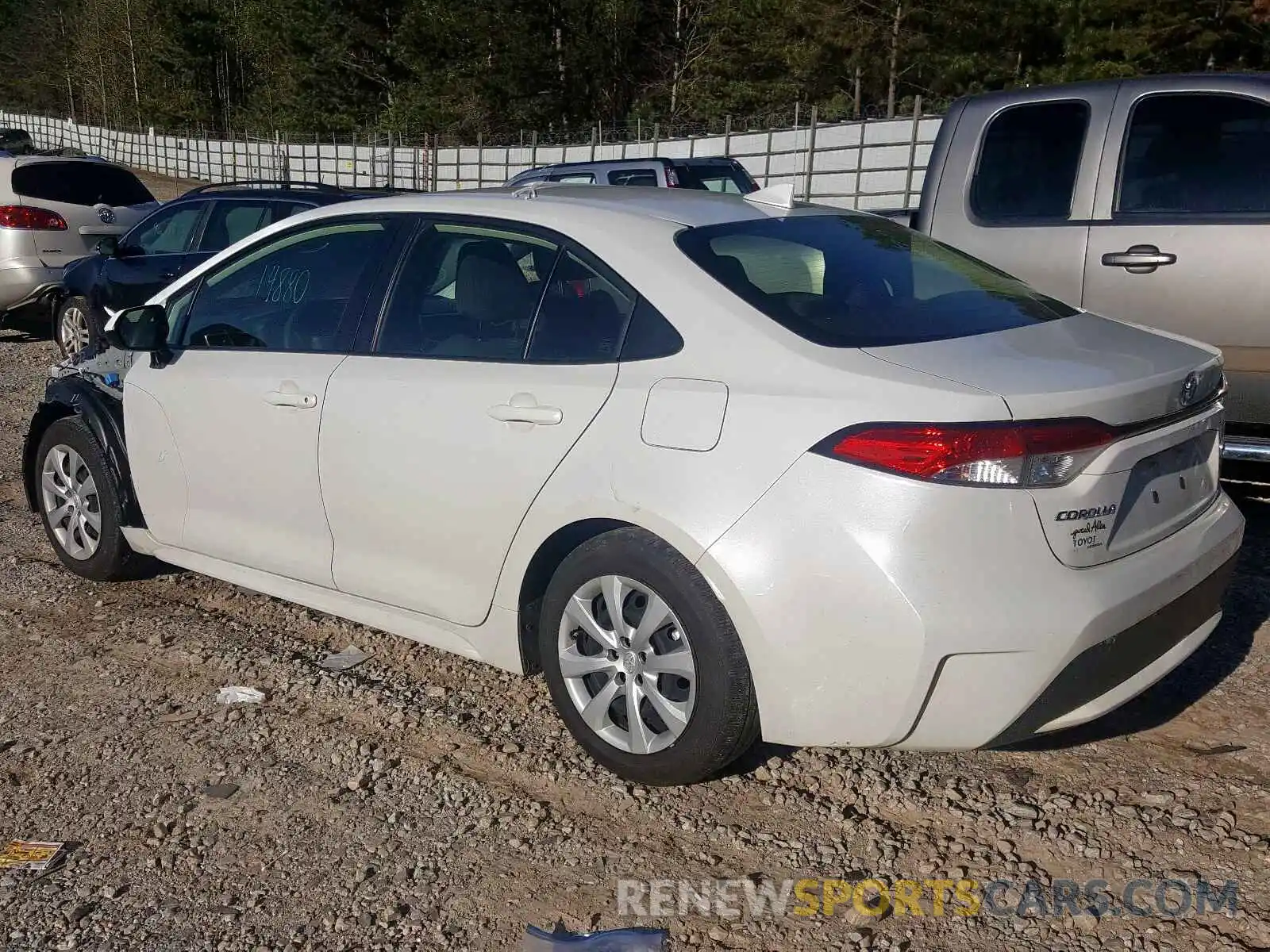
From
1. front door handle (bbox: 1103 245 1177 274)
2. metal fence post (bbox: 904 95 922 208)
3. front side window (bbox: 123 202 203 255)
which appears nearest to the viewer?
front door handle (bbox: 1103 245 1177 274)

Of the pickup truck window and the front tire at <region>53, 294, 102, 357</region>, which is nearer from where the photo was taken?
the pickup truck window

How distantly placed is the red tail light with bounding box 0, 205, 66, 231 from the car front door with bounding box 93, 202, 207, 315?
59.5 inches

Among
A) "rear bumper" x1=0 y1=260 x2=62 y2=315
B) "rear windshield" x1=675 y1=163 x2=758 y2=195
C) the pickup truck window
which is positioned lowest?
"rear bumper" x1=0 y1=260 x2=62 y2=315

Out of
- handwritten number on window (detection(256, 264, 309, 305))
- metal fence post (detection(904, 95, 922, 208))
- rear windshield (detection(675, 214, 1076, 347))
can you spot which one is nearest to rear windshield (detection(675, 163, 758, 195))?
metal fence post (detection(904, 95, 922, 208))

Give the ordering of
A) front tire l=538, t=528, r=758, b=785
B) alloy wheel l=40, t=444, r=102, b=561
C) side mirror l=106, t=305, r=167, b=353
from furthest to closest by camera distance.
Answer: alloy wheel l=40, t=444, r=102, b=561
side mirror l=106, t=305, r=167, b=353
front tire l=538, t=528, r=758, b=785


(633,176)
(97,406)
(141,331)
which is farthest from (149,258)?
(141,331)

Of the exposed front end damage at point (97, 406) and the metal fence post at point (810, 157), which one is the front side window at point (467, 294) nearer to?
the exposed front end damage at point (97, 406)

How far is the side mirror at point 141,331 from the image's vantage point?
14.5 feet

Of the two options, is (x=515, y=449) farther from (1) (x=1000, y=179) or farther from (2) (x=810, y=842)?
(1) (x=1000, y=179)

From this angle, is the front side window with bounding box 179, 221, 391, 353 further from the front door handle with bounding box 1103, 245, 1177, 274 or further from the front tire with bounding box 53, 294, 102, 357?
the front tire with bounding box 53, 294, 102, 357

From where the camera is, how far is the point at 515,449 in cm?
339

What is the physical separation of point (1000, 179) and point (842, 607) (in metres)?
3.44

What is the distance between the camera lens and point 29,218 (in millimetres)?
11320

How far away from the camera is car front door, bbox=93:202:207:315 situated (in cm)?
1005
